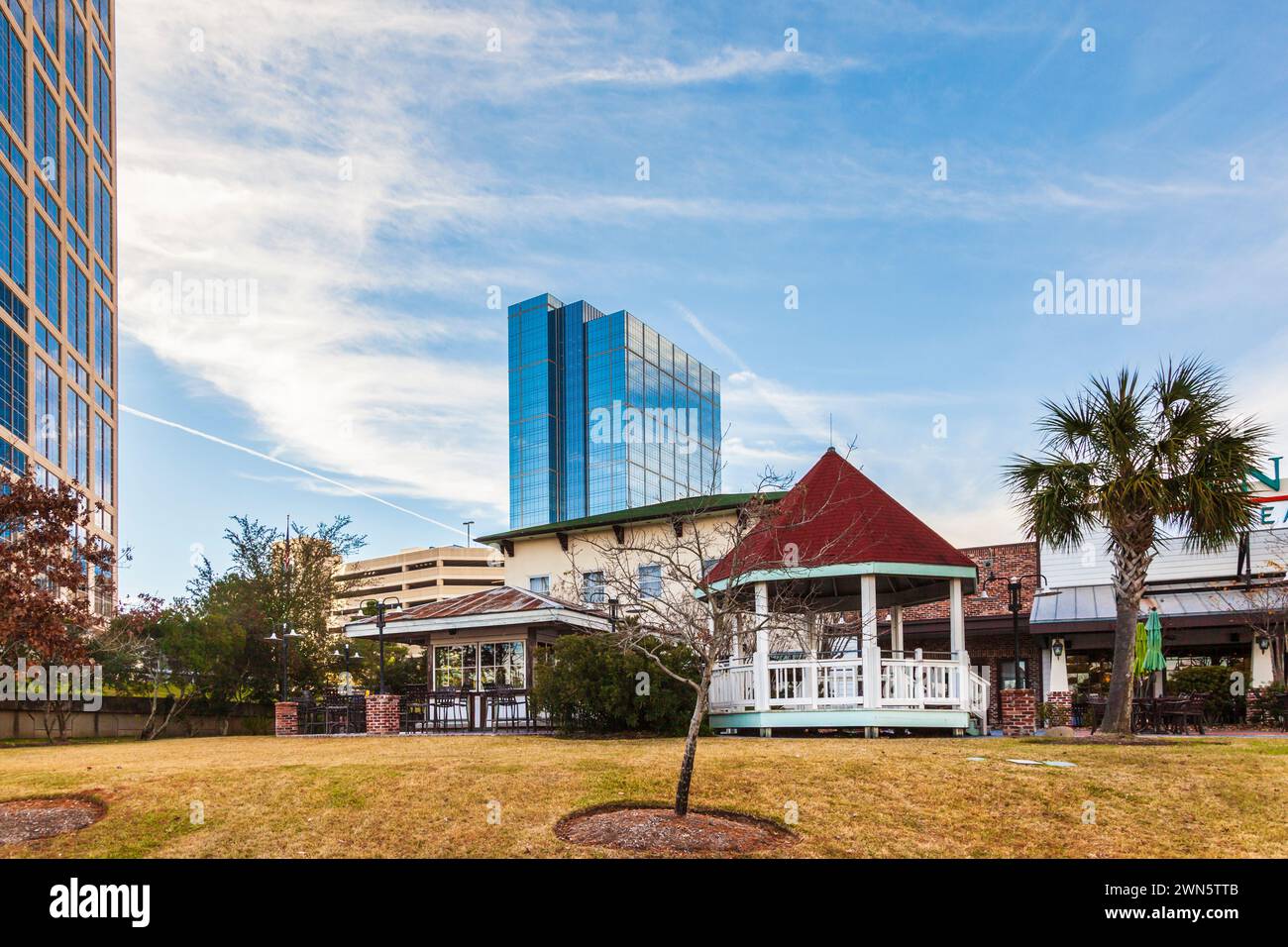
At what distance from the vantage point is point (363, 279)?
110 ft

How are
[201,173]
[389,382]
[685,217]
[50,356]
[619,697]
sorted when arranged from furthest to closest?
1. [50,356]
2. [389,382]
3. [685,217]
4. [201,173]
5. [619,697]

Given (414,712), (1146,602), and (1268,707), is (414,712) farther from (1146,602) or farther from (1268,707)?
(1268,707)

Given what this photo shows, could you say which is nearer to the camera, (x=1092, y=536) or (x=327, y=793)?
(x=327, y=793)

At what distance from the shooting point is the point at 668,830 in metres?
10.5

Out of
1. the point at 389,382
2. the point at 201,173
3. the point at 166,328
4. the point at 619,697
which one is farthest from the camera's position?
the point at 389,382

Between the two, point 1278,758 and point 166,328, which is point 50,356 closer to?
point 166,328

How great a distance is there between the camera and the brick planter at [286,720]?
2541cm

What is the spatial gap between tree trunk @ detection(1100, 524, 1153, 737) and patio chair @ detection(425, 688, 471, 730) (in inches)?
536

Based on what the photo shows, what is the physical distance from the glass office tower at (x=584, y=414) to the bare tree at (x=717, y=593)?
103941mm

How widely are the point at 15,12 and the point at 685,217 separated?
1629 inches

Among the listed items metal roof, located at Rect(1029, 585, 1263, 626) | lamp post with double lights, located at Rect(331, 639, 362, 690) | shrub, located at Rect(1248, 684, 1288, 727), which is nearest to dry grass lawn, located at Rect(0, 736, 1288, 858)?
shrub, located at Rect(1248, 684, 1288, 727)
